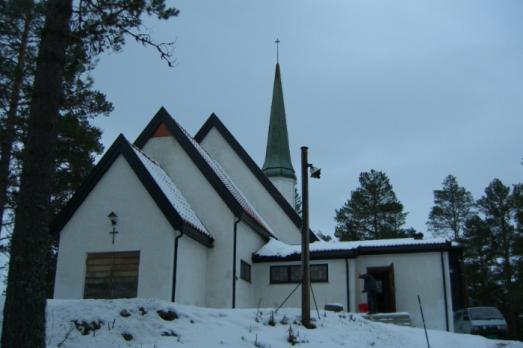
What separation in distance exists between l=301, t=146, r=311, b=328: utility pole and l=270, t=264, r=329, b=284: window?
8240 millimetres

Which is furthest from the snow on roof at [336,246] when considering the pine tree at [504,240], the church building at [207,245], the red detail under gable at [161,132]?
the pine tree at [504,240]

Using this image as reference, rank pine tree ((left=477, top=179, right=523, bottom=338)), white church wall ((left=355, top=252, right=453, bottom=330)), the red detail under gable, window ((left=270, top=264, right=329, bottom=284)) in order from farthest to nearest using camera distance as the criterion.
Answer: pine tree ((left=477, top=179, right=523, bottom=338)), the red detail under gable, window ((left=270, top=264, right=329, bottom=284)), white church wall ((left=355, top=252, right=453, bottom=330))

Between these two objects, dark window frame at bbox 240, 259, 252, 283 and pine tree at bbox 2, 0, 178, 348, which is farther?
dark window frame at bbox 240, 259, 252, 283

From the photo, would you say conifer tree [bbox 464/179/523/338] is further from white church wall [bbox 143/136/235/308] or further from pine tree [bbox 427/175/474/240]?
white church wall [bbox 143/136/235/308]

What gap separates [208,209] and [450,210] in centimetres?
3062

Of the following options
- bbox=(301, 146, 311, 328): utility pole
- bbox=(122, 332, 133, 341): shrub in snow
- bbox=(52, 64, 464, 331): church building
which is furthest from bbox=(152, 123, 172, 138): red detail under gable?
bbox=(122, 332, 133, 341): shrub in snow

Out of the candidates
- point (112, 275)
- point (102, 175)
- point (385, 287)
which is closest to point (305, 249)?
point (112, 275)

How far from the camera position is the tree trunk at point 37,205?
24.3 ft

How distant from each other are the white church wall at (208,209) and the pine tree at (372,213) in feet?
89.6

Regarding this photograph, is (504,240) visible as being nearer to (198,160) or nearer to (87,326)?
(198,160)

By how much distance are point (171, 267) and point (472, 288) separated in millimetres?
28732

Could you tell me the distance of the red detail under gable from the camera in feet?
72.7

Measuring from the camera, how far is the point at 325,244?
22266 millimetres

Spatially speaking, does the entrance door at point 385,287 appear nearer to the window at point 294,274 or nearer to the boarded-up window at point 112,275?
the window at point 294,274
